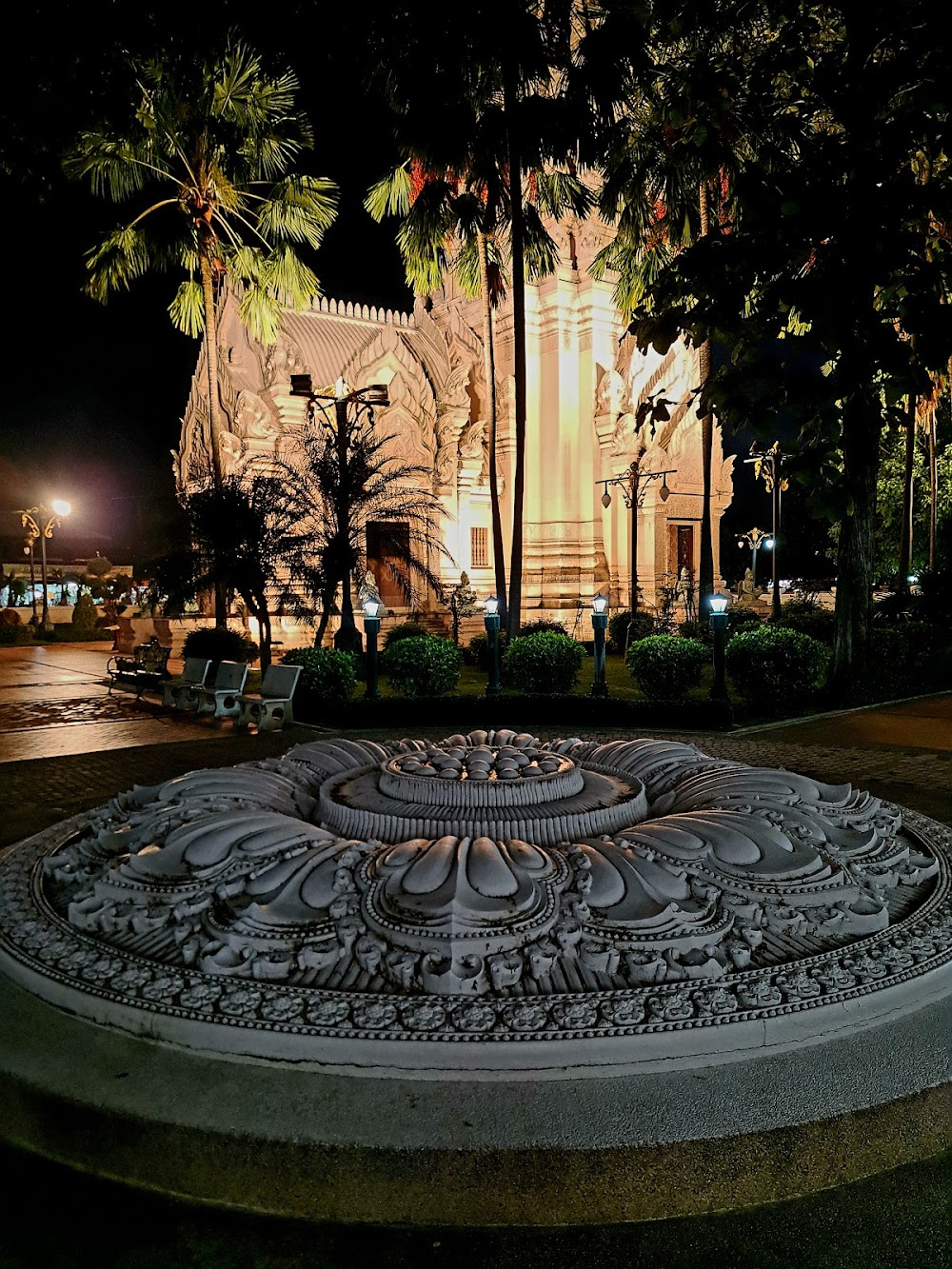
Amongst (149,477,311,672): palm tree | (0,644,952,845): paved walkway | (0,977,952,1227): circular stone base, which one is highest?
(149,477,311,672): palm tree

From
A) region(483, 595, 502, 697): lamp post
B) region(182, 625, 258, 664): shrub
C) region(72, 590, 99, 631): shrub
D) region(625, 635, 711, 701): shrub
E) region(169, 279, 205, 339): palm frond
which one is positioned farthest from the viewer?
region(72, 590, 99, 631): shrub

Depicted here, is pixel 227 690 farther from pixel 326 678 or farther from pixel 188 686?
pixel 326 678

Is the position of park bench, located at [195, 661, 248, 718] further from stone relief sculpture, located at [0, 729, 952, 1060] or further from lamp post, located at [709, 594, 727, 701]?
stone relief sculpture, located at [0, 729, 952, 1060]

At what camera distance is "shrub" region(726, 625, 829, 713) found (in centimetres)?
1064

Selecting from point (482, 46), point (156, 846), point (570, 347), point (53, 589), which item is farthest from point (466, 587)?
point (53, 589)

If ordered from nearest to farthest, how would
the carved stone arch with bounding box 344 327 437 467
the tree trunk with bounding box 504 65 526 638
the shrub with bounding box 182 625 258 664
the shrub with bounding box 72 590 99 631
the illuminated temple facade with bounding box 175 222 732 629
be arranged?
the tree trunk with bounding box 504 65 526 638 < the shrub with bounding box 182 625 258 664 < the illuminated temple facade with bounding box 175 222 732 629 < the carved stone arch with bounding box 344 327 437 467 < the shrub with bounding box 72 590 99 631

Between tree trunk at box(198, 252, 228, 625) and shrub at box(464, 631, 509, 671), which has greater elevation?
tree trunk at box(198, 252, 228, 625)

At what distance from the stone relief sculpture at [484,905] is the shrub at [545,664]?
26.1 feet

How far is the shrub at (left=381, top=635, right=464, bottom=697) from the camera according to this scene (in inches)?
448

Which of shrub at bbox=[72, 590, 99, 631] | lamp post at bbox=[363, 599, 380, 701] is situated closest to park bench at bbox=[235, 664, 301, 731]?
lamp post at bbox=[363, 599, 380, 701]

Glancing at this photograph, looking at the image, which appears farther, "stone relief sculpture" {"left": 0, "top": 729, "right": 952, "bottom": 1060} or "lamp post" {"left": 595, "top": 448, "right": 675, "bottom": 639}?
"lamp post" {"left": 595, "top": 448, "right": 675, "bottom": 639}

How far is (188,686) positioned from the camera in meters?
11.6

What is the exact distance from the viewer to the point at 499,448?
87.8ft

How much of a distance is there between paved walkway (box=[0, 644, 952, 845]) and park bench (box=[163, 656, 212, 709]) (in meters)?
0.30
